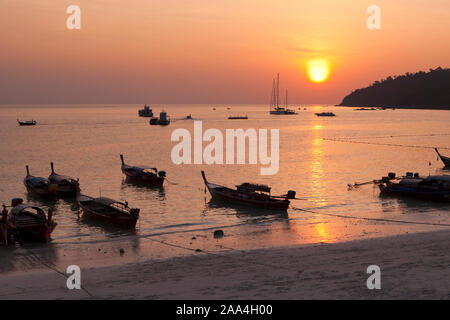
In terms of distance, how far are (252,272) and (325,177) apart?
3811cm

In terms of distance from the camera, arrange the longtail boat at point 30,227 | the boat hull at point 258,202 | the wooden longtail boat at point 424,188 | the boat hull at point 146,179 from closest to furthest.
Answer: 1. the longtail boat at point 30,227
2. the boat hull at point 258,202
3. the wooden longtail boat at point 424,188
4. the boat hull at point 146,179

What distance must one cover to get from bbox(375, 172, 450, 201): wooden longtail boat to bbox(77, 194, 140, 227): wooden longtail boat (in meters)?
24.0

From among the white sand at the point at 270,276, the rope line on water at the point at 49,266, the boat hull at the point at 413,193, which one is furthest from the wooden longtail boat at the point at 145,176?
the white sand at the point at 270,276

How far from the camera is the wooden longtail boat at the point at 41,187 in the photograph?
39.5 m

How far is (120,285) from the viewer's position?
18484 mm

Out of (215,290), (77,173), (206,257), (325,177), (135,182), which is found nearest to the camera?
(215,290)

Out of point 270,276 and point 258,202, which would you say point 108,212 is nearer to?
point 258,202

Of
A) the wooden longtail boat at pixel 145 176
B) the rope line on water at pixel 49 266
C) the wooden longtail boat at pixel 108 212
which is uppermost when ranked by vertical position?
the wooden longtail boat at pixel 145 176

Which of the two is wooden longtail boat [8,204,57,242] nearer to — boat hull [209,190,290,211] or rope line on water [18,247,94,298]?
rope line on water [18,247,94,298]

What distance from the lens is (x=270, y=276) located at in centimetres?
1909

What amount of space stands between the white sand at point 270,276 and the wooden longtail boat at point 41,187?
1960cm

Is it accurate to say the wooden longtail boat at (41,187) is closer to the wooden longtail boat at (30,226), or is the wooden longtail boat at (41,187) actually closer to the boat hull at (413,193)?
the wooden longtail boat at (30,226)
